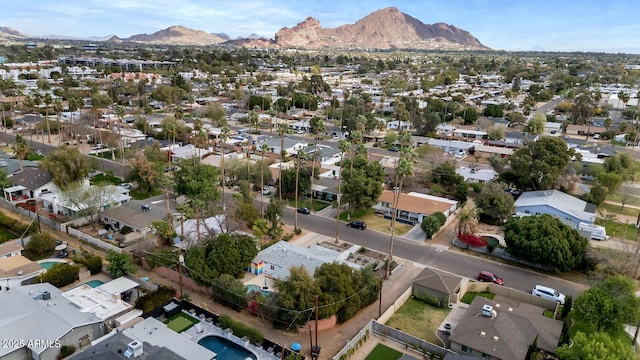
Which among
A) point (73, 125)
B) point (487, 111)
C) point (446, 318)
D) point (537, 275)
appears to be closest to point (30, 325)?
point (446, 318)

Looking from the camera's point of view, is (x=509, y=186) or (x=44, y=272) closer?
(x=44, y=272)

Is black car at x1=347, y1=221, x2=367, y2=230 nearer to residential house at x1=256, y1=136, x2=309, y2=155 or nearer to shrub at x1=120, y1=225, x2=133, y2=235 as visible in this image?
shrub at x1=120, y1=225, x2=133, y2=235

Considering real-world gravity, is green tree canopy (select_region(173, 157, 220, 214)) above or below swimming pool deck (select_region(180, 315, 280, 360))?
above

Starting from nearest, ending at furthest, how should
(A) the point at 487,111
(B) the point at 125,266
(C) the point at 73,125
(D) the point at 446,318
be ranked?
(D) the point at 446,318 → (B) the point at 125,266 → (C) the point at 73,125 → (A) the point at 487,111

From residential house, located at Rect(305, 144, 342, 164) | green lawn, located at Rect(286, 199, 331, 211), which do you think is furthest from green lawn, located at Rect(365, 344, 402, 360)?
residential house, located at Rect(305, 144, 342, 164)

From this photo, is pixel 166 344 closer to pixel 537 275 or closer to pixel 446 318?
pixel 446 318

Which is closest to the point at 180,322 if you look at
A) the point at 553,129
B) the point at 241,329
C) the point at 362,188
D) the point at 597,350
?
the point at 241,329

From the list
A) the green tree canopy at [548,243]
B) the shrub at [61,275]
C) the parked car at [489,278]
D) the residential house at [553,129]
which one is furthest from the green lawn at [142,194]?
the residential house at [553,129]
